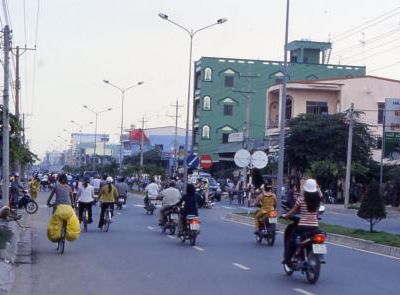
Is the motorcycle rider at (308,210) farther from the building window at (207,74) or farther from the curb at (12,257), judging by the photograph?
the building window at (207,74)

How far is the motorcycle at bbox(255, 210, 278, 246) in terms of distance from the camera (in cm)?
2136

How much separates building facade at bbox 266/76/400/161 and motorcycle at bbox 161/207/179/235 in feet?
164

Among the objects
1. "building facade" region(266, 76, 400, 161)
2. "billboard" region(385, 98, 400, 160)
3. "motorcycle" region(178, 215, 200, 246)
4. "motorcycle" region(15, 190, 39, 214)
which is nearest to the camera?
"motorcycle" region(178, 215, 200, 246)

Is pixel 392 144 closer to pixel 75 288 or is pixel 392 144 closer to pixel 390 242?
pixel 390 242

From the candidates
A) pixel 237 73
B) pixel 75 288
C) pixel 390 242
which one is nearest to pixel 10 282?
pixel 75 288

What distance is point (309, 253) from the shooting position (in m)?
13.9

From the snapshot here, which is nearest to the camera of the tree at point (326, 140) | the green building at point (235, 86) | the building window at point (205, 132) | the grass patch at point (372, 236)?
the grass patch at point (372, 236)

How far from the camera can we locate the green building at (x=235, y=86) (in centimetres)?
9331

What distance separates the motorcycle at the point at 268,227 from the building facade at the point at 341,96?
52774 mm

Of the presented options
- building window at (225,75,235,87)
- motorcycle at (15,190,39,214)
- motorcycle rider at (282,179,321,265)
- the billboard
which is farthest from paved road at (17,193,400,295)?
building window at (225,75,235,87)

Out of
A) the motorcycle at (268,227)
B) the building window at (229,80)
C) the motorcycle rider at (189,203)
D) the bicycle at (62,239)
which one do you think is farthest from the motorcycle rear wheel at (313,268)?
the building window at (229,80)

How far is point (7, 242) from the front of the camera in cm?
1672

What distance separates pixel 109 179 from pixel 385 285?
13875 millimetres

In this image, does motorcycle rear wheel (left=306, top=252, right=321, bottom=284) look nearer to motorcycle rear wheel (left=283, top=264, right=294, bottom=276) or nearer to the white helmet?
motorcycle rear wheel (left=283, top=264, right=294, bottom=276)
